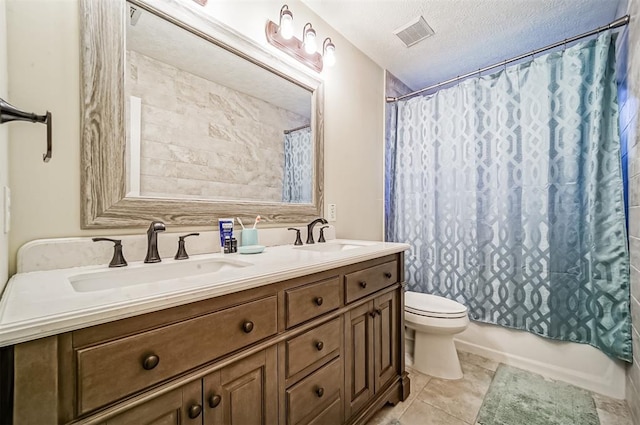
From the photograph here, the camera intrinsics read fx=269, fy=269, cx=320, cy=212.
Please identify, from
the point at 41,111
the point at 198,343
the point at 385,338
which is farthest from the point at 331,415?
the point at 41,111

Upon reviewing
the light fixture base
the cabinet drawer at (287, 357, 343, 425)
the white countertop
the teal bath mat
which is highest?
the light fixture base

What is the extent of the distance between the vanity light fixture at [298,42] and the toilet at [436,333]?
1715 mm

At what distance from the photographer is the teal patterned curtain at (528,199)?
1.53 m

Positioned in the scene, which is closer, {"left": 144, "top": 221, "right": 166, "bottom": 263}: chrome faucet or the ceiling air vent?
{"left": 144, "top": 221, "right": 166, "bottom": 263}: chrome faucet

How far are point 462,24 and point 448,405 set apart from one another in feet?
7.82

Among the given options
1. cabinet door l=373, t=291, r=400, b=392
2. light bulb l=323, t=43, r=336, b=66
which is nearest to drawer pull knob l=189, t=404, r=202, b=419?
cabinet door l=373, t=291, r=400, b=392

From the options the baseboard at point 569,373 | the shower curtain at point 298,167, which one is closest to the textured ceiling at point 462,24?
the shower curtain at point 298,167

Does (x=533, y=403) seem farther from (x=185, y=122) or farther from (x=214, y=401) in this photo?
(x=185, y=122)

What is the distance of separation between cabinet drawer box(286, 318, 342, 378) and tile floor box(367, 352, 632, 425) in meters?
0.65

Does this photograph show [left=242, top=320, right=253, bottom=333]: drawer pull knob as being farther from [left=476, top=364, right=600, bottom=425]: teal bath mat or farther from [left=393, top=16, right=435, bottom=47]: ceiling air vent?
[left=393, top=16, right=435, bottom=47]: ceiling air vent

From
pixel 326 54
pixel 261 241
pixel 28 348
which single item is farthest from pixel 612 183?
pixel 28 348

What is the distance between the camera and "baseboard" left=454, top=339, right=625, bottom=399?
5.06 feet

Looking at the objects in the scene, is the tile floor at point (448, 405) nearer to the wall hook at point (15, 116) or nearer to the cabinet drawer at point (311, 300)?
the cabinet drawer at point (311, 300)

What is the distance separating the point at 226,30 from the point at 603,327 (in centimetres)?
258
